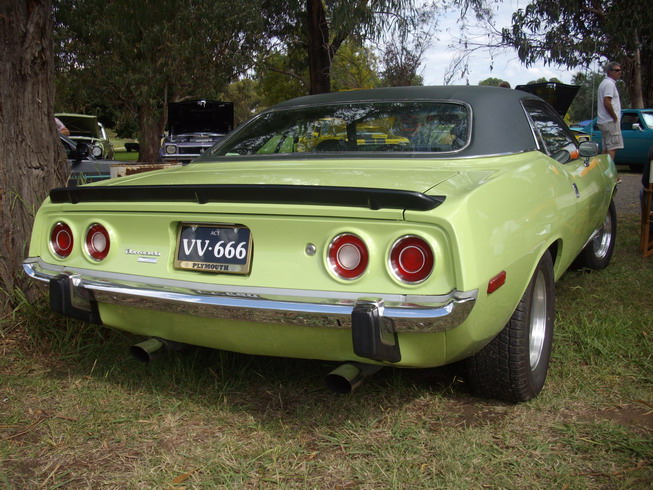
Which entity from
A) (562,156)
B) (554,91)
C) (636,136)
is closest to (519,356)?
(562,156)

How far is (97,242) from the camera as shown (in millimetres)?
2797

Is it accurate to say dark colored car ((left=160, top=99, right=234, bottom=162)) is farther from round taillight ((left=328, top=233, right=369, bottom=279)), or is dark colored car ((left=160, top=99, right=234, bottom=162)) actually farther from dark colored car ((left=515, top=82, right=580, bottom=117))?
round taillight ((left=328, top=233, right=369, bottom=279))

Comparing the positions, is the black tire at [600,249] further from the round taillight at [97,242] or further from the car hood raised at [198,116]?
the car hood raised at [198,116]

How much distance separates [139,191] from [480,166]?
4.69 feet

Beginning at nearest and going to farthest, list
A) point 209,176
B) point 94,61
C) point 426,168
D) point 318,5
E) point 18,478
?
point 18,478, point 426,168, point 209,176, point 318,5, point 94,61

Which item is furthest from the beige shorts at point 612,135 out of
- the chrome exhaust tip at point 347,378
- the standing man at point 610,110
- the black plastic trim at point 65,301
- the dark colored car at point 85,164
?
the black plastic trim at point 65,301

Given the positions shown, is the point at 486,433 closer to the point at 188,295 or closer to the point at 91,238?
the point at 188,295

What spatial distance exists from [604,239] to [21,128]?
13.7ft

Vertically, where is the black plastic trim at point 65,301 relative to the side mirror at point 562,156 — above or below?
below

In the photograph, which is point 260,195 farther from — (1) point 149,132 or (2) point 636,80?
(1) point 149,132

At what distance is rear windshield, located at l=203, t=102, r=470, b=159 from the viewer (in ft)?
10.4

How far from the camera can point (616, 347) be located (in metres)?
3.44

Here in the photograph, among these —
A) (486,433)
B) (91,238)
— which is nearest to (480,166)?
(486,433)

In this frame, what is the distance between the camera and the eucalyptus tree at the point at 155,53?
50.8ft
